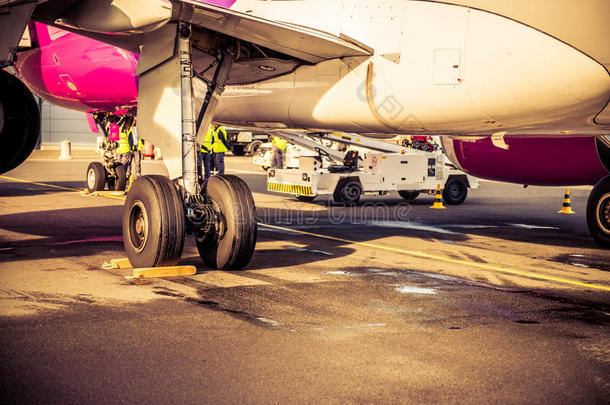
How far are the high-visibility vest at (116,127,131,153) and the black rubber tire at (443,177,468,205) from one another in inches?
320

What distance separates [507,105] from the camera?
7.34 metres

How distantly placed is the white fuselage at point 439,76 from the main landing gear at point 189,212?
4.19 ft

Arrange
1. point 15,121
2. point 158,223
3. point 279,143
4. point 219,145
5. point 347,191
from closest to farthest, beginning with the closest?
point 158,223, point 15,121, point 347,191, point 219,145, point 279,143

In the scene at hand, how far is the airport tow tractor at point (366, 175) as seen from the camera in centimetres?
1645

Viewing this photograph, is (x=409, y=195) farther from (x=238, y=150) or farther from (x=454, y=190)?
(x=238, y=150)

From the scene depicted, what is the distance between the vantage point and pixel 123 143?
1806 cm

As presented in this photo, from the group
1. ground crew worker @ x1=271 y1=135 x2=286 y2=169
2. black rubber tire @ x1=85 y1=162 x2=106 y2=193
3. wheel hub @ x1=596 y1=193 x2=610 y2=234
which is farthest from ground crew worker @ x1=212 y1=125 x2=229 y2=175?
wheel hub @ x1=596 y1=193 x2=610 y2=234

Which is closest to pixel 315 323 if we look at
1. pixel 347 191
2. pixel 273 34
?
pixel 273 34

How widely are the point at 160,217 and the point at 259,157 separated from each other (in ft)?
74.7

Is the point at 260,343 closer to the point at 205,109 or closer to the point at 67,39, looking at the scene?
the point at 205,109

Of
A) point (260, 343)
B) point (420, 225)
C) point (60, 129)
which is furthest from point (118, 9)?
point (60, 129)

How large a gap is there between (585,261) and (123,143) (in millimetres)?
12184

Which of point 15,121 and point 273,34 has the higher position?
point 273,34

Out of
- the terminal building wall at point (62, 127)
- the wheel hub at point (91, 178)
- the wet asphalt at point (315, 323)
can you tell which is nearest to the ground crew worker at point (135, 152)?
the wheel hub at point (91, 178)
